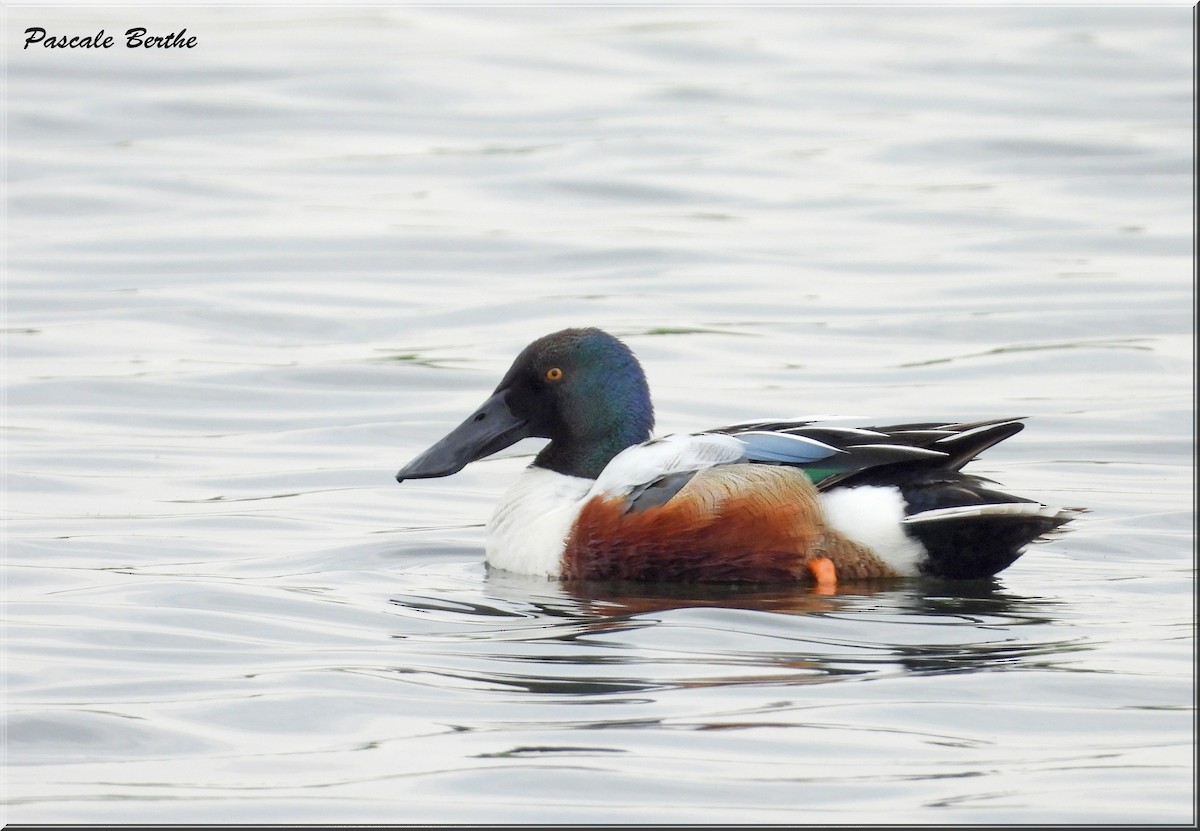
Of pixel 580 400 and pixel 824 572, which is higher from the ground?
pixel 580 400

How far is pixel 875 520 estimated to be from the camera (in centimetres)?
664

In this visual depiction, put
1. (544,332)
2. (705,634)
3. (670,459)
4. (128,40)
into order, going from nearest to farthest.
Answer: (705,634), (670,459), (544,332), (128,40)

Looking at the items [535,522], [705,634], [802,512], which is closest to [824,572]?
[802,512]

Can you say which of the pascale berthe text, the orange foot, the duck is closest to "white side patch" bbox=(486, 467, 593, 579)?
the duck

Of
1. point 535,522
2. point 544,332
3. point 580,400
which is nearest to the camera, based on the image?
point 535,522

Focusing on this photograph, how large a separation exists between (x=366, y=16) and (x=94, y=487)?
11948 millimetres

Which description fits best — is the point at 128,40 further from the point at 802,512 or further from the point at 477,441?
the point at 802,512

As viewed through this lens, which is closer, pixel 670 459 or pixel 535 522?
pixel 670 459

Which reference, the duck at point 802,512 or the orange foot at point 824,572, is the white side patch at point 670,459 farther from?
the orange foot at point 824,572

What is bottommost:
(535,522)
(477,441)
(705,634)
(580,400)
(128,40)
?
(705,634)

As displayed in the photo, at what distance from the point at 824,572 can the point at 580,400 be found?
1.27 metres

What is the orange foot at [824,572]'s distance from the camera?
6.61 meters

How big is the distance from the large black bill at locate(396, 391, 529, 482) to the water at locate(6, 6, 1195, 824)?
282 mm

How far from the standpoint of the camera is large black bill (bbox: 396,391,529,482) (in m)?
7.58
